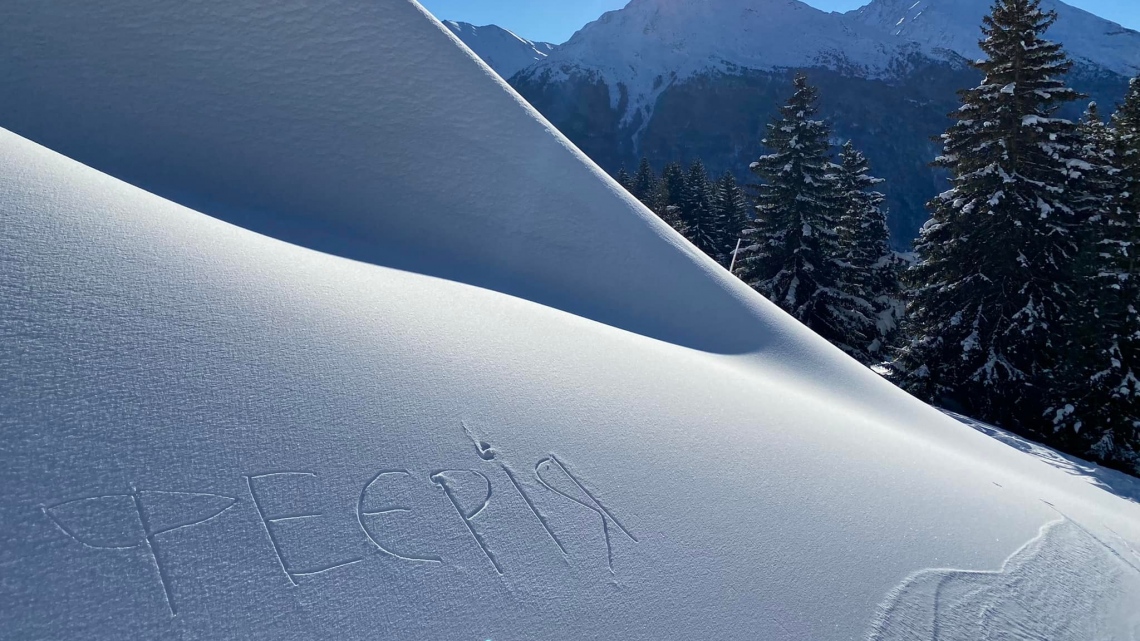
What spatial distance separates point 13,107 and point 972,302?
14508mm

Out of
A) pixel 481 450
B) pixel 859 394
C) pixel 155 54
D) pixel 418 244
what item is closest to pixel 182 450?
pixel 481 450

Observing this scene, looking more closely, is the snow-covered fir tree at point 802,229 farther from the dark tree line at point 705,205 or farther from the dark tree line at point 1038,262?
the dark tree line at point 705,205

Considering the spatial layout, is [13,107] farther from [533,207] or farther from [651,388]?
[651,388]

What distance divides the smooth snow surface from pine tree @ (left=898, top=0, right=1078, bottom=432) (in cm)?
683

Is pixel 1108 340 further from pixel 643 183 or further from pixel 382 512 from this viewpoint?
pixel 643 183

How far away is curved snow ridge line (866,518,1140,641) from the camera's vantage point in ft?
7.47

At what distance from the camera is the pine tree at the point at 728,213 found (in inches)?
1302

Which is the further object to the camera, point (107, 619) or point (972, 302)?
point (972, 302)

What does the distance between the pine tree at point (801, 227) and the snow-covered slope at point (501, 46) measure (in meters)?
176

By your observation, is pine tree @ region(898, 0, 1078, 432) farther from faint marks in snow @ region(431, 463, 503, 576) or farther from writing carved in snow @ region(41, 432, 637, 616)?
faint marks in snow @ region(431, 463, 503, 576)

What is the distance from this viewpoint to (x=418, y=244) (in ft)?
18.3

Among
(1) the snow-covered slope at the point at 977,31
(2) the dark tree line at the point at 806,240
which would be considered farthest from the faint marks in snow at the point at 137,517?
(1) the snow-covered slope at the point at 977,31

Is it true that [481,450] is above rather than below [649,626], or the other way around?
above

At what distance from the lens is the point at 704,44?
489 feet
